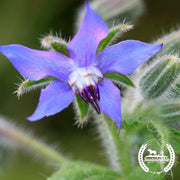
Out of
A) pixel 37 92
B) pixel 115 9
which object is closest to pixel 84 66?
pixel 115 9

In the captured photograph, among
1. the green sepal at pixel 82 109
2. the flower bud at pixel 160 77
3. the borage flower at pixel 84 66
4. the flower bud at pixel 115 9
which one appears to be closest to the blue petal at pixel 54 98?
the borage flower at pixel 84 66

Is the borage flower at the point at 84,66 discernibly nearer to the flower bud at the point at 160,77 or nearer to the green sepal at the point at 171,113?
the flower bud at the point at 160,77

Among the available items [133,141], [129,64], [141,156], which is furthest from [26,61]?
[133,141]

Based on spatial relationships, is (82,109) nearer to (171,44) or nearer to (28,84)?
(28,84)

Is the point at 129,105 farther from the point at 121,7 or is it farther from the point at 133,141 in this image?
the point at 121,7

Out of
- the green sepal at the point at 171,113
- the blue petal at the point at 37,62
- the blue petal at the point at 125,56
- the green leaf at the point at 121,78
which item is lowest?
the green sepal at the point at 171,113
